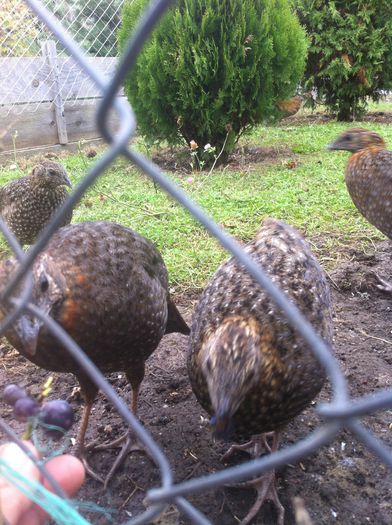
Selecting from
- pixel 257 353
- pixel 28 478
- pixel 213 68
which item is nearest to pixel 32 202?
pixel 257 353

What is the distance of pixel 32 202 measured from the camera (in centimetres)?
443

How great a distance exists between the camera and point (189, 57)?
6977 millimetres

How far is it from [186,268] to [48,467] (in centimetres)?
269

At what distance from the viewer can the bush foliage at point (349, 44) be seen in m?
10.9

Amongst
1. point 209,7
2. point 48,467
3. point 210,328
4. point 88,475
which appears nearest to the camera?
point 48,467

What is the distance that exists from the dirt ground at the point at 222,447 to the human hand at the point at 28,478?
0.69 meters

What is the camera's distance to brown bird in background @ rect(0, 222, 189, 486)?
6.54ft

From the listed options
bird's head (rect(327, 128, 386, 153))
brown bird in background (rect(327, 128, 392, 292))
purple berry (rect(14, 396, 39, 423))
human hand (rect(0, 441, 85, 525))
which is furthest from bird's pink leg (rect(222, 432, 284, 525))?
bird's head (rect(327, 128, 386, 153))

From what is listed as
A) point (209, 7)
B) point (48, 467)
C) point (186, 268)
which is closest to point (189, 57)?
point (209, 7)

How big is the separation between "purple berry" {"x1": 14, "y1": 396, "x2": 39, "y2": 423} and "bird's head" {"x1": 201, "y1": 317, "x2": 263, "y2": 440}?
65 cm

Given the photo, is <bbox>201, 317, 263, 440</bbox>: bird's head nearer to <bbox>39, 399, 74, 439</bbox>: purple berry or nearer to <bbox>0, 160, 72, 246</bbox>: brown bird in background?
<bbox>39, 399, 74, 439</bbox>: purple berry

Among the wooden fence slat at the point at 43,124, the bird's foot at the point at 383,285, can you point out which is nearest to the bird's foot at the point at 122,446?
the bird's foot at the point at 383,285

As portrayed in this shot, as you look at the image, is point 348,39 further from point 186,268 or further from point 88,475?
point 88,475

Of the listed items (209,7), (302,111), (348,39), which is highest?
(209,7)
